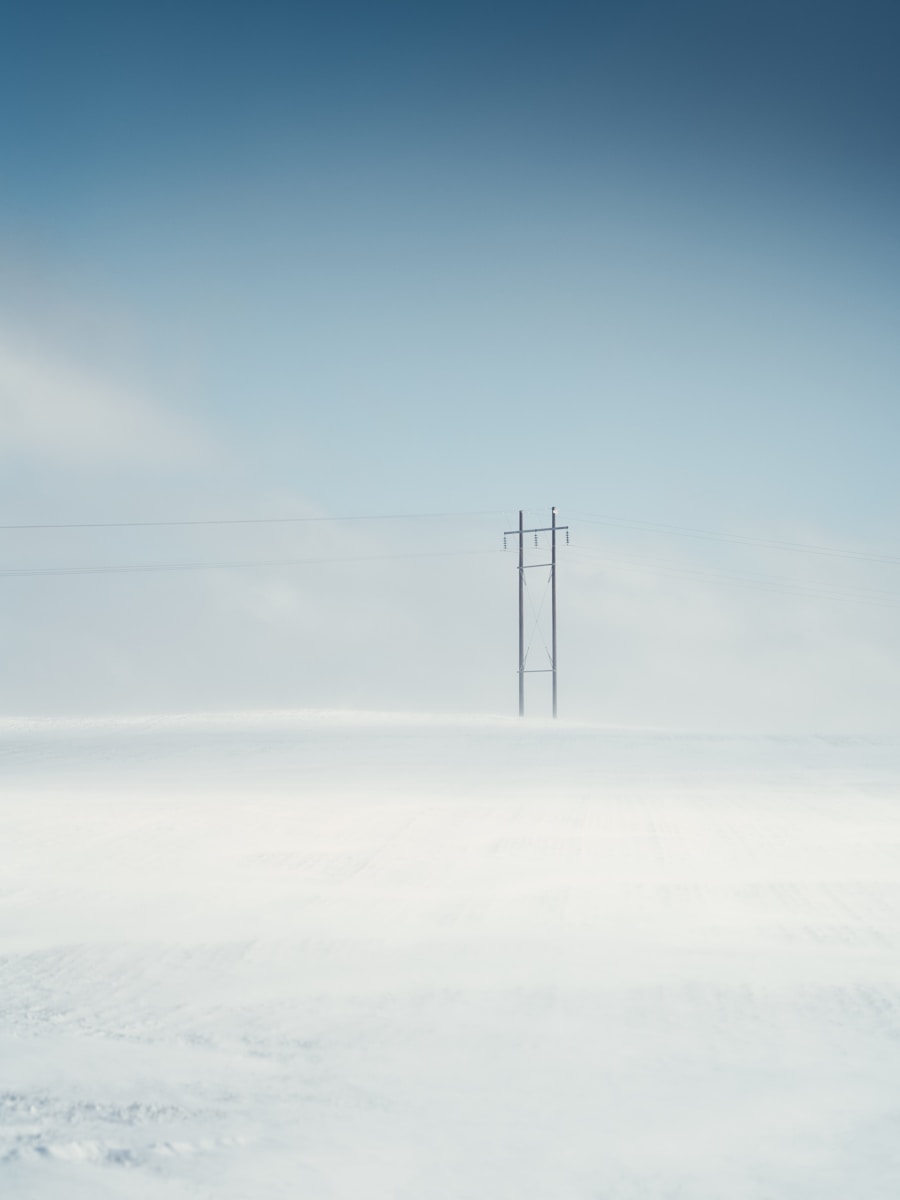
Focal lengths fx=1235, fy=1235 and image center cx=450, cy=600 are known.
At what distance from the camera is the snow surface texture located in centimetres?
380

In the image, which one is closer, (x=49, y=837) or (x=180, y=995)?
(x=180, y=995)

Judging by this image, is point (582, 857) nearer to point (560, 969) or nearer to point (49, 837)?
point (560, 969)

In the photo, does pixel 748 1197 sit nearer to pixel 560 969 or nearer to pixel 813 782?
pixel 560 969

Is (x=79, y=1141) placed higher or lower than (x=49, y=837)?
higher

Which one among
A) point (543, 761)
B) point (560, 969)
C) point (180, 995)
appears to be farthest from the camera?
point (543, 761)

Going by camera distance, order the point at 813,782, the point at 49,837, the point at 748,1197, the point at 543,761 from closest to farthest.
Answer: the point at 748,1197 → the point at 49,837 → the point at 813,782 → the point at 543,761

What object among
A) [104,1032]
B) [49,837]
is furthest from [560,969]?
[49,837]

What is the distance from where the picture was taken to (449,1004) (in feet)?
18.0

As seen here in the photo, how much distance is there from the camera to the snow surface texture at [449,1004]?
380 centimetres

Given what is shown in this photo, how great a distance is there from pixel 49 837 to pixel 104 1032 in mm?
5667

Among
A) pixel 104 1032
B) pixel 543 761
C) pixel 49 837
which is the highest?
pixel 104 1032

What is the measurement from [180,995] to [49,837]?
523cm

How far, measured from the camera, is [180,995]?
18.4ft

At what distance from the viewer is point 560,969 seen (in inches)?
237
